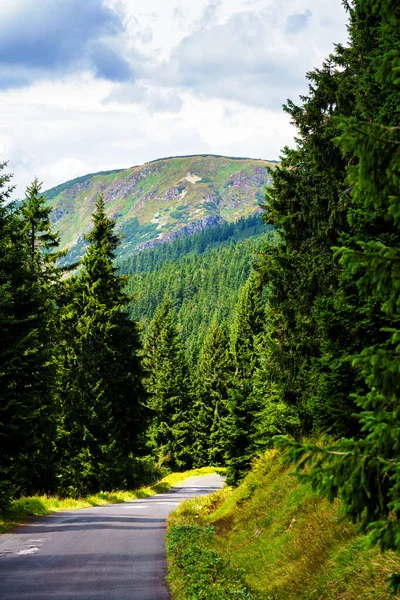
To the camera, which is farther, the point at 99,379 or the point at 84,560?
the point at 99,379

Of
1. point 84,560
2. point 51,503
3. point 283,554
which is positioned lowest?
point 51,503

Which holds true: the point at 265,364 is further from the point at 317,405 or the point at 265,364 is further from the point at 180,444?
the point at 180,444

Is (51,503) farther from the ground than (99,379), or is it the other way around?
(99,379)

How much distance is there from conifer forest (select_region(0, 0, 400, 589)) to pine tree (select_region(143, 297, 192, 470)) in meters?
18.4

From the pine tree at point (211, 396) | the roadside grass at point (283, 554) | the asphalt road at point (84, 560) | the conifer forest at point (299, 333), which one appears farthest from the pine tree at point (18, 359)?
the pine tree at point (211, 396)

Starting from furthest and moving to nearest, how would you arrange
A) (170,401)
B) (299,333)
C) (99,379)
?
1. (170,401)
2. (99,379)
3. (299,333)

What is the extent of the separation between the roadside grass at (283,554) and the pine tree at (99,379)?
1557 centimetres

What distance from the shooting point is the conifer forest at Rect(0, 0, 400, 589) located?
4.42 meters

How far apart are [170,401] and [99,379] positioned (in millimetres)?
36467

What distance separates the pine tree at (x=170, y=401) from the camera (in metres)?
69.1

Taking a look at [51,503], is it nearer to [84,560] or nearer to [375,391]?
[84,560]

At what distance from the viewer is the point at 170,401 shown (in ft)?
229

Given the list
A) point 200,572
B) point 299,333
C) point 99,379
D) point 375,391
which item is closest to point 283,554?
point 200,572

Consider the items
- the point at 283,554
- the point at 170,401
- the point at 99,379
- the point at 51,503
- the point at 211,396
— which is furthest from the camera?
the point at 211,396
